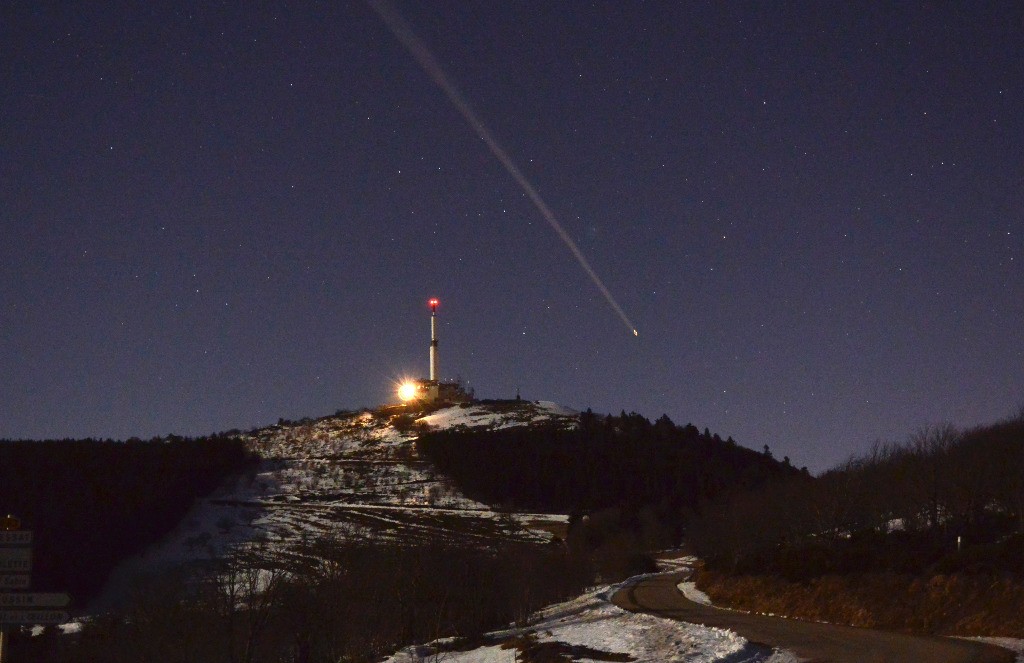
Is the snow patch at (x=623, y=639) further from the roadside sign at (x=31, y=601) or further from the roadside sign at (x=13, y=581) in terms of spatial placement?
the roadside sign at (x=13, y=581)

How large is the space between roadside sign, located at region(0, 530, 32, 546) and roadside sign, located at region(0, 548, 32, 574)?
0.10 m

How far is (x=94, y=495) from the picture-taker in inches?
4734

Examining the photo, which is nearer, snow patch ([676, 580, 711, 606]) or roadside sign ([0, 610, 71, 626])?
roadside sign ([0, 610, 71, 626])

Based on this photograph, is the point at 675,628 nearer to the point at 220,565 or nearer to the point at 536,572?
the point at 536,572

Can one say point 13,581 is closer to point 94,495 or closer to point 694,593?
point 694,593

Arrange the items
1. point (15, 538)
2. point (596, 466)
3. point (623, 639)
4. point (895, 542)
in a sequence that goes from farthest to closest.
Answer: point (596, 466) < point (895, 542) < point (623, 639) < point (15, 538)

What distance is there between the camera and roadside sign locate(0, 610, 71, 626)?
1205 centimetres

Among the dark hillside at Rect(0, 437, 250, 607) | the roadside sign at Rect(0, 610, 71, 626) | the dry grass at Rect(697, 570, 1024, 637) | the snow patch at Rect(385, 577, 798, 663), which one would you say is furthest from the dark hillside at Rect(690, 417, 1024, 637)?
the dark hillside at Rect(0, 437, 250, 607)

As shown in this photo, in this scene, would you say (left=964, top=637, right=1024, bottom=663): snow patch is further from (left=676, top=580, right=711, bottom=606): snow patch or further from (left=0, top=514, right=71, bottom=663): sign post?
(left=676, top=580, right=711, bottom=606): snow patch

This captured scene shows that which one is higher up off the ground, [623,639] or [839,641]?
[839,641]

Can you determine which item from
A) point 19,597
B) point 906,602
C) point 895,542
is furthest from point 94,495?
point 19,597

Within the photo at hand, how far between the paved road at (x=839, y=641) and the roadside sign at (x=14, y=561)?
22245 mm

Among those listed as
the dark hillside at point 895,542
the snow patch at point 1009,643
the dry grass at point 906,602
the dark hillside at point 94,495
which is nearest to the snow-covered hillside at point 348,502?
the dark hillside at point 94,495

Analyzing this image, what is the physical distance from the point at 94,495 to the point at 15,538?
120 metres
